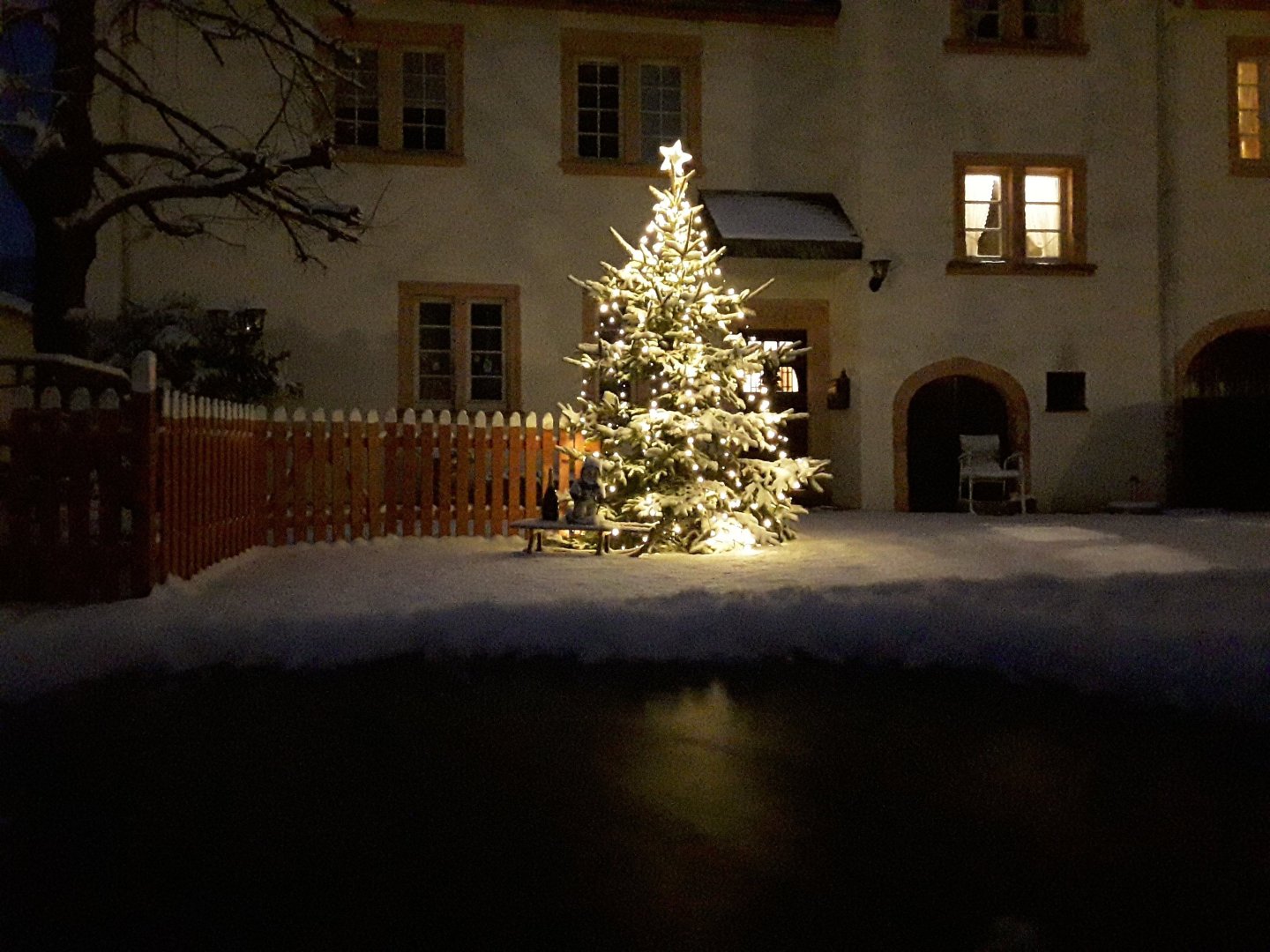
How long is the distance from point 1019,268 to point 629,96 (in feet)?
18.3

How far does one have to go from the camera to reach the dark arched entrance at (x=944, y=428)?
46.4ft

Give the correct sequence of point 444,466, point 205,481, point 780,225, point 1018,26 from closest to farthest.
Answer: point 205,481, point 444,466, point 780,225, point 1018,26

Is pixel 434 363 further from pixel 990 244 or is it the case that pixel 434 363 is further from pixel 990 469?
pixel 990 244

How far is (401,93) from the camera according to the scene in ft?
45.9

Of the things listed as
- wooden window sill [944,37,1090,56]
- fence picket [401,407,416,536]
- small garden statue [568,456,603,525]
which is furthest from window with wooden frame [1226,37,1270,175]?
fence picket [401,407,416,536]

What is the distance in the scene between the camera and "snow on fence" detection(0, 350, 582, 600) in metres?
6.25

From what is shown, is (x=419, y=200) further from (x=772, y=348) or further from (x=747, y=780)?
(x=747, y=780)

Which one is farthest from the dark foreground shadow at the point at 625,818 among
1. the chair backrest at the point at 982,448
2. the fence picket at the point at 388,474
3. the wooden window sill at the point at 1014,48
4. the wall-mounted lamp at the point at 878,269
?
the wooden window sill at the point at 1014,48

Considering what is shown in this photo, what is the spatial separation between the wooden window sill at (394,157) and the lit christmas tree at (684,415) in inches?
203

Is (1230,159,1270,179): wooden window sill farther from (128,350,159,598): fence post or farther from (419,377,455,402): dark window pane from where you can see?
(128,350,159,598): fence post

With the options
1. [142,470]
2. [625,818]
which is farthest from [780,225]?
[625,818]

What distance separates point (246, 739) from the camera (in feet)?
11.8

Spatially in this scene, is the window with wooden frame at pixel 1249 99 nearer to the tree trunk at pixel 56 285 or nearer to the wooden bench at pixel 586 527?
the wooden bench at pixel 586 527

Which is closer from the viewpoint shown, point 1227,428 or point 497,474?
point 497,474
